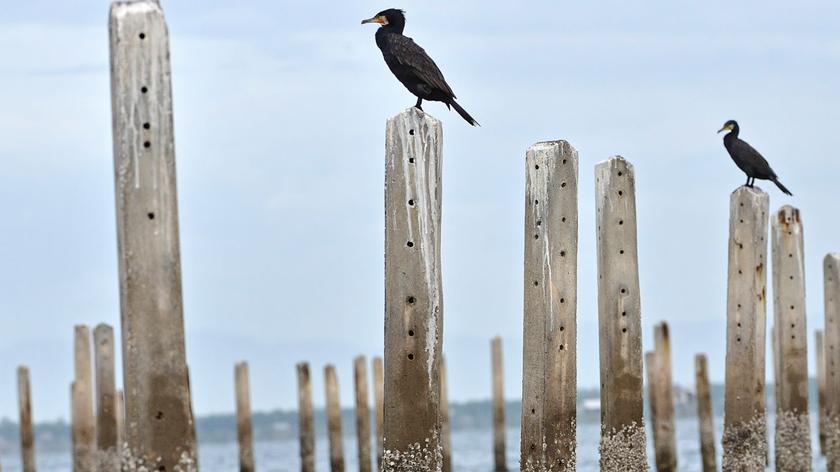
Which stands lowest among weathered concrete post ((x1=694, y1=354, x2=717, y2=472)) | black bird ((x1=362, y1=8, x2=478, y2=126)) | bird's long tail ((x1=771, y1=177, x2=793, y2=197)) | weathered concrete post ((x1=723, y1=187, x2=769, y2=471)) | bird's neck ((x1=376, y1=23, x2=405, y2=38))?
weathered concrete post ((x1=694, y1=354, x2=717, y2=472))

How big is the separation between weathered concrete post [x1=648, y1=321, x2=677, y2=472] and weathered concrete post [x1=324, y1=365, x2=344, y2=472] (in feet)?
17.4

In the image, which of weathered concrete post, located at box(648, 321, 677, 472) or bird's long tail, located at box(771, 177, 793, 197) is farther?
weathered concrete post, located at box(648, 321, 677, 472)

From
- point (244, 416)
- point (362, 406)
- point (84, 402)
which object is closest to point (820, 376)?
point (362, 406)

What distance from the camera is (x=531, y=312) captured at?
34.8 feet

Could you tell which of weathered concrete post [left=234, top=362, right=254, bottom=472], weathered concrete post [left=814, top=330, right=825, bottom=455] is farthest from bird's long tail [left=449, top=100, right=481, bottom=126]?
weathered concrete post [left=814, top=330, right=825, bottom=455]

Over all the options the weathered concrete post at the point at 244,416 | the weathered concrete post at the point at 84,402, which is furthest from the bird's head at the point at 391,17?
the weathered concrete post at the point at 244,416

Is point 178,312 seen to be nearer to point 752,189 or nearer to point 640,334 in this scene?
point 640,334

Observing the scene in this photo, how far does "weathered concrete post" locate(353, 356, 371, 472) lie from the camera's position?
25750 millimetres

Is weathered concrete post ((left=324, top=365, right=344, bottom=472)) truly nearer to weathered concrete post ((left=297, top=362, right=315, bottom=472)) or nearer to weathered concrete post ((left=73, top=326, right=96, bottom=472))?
weathered concrete post ((left=297, top=362, right=315, bottom=472))

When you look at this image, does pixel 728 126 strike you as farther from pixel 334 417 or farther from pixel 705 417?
pixel 334 417

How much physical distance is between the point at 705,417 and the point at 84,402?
8.76m

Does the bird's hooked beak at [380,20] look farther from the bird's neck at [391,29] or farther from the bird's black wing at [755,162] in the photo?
the bird's black wing at [755,162]

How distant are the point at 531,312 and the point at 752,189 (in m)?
3.31

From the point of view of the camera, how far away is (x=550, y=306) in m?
10.5
